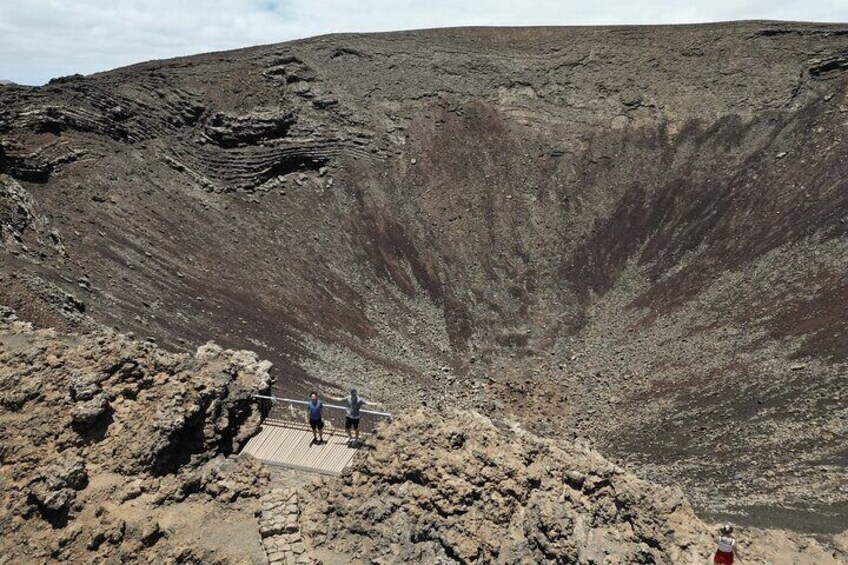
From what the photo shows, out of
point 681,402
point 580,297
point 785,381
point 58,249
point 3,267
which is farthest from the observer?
point 580,297

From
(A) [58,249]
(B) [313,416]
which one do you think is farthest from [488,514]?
(A) [58,249]

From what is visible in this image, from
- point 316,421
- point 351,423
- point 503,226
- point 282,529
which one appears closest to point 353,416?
point 351,423

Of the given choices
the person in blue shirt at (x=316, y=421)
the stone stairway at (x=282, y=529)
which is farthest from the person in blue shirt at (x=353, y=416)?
the stone stairway at (x=282, y=529)

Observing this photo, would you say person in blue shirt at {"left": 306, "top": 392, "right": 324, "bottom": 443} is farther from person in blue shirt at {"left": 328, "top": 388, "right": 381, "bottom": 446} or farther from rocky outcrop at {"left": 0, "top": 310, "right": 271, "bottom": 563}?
rocky outcrop at {"left": 0, "top": 310, "right": 271, "bottom": 563}

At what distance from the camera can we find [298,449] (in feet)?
46.9

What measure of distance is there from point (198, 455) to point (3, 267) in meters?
14.3

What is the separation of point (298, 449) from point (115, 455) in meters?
3.77

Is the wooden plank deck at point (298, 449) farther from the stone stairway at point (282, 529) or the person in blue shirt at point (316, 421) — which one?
the stone stairway at point (282, 529)

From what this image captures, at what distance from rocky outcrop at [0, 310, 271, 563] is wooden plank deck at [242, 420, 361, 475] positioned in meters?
0.45

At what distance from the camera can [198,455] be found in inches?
520

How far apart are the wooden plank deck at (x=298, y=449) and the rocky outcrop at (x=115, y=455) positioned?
454 millimetres

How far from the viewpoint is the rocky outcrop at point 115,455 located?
10859mm

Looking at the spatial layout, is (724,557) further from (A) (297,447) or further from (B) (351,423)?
(A) (297,447)

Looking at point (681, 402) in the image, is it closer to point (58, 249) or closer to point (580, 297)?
point (580, 297)
